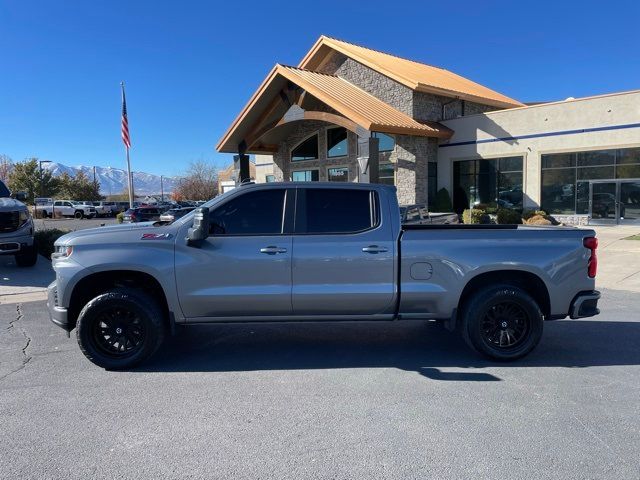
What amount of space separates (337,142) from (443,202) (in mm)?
7026

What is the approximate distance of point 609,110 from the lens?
802 inches

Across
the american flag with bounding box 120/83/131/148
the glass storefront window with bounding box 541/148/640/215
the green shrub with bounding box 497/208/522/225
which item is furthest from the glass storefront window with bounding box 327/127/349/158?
the american flag with bounding box 120/83/131/148

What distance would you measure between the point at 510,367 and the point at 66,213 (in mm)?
47337

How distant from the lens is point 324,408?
4.03m

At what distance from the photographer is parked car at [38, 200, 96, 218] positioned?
44.3 m

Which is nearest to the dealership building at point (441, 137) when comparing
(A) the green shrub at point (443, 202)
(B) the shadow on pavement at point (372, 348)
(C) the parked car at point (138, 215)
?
(A) the green shrub at point (443, 202)

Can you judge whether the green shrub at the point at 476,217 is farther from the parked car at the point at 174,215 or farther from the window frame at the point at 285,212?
the window frame at the point at 285,212

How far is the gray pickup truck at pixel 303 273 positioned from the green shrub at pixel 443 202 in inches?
791

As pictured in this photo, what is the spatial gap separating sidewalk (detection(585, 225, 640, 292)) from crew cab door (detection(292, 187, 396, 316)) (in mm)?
6456

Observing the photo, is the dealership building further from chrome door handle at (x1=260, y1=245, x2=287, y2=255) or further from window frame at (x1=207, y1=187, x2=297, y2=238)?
chrome door handle at (x1=260, y1=245, x2=287, y2=255)

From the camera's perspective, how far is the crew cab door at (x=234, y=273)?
15.9 feet

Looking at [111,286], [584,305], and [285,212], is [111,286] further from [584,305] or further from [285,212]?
[584,305]

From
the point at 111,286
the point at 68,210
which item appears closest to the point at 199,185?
the point at 68,210

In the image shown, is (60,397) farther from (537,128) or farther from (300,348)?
(537,128)
